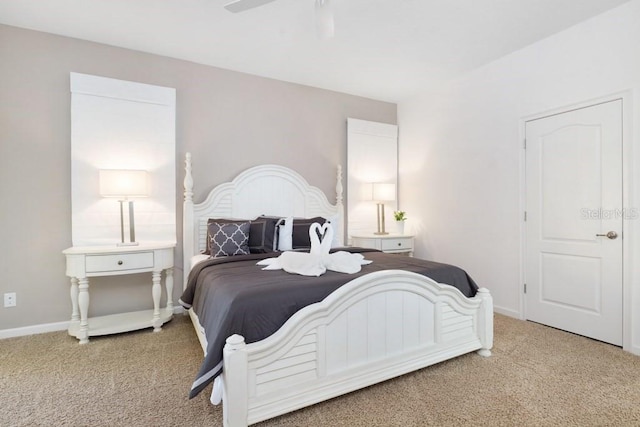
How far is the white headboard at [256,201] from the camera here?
3.24m

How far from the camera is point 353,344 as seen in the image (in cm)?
183

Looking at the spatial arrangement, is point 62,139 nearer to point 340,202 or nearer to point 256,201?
point 256,201

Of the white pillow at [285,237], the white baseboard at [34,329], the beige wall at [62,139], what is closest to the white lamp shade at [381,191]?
the beige wall at [62,139]

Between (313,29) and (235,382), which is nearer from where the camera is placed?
(235,382)

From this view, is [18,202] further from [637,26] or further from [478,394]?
[637,26]

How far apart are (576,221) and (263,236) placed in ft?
8.69

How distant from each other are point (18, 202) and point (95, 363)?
1.54 meters

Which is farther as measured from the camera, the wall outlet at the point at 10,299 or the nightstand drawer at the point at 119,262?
the wall outlet at the point at 10,299

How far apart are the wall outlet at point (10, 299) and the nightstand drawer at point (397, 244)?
11.4ft

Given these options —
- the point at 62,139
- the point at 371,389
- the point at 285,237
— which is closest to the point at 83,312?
the point at 62,139

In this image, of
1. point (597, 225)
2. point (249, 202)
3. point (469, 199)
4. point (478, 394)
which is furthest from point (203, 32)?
point (597, 225)

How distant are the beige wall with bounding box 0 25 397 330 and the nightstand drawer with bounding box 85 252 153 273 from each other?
0.48m
